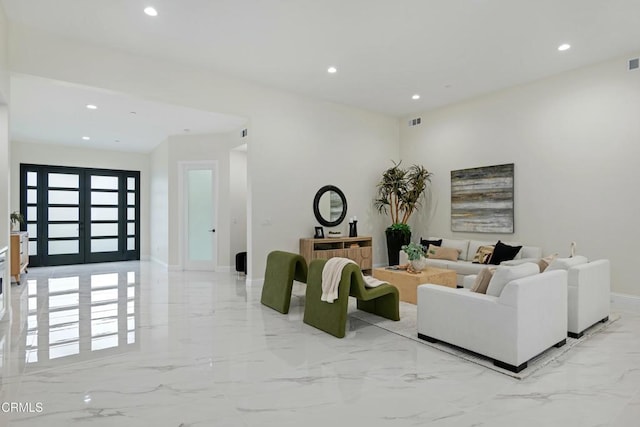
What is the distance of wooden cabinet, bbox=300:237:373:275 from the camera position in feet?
20.7

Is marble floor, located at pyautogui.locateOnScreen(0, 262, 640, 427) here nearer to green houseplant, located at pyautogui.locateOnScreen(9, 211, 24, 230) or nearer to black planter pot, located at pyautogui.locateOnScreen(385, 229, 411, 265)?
black planter pot, located at pyautogui.locateOnScreen(385, 229, 411, 265)

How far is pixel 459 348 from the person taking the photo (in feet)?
10.7

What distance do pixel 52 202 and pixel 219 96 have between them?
610 cm

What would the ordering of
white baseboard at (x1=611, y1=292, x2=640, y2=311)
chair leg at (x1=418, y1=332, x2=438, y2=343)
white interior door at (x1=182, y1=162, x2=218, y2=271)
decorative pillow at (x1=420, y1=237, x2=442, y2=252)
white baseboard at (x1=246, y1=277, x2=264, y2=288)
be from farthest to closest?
white interior door at (x1=182, y1=162, x2=218, y2=271)
decorative pillow at (x1=420, y1=237, x2=442, y2=252)
white baseboard at (x1=246, y1=277, x2=264, y2=288)
white baseboard at (x1=611, y1=292, x2=640, y2=311)
chair leg at (x1=418, y1=332, x2=438, y2=343)

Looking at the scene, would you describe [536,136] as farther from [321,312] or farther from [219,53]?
[219,53]

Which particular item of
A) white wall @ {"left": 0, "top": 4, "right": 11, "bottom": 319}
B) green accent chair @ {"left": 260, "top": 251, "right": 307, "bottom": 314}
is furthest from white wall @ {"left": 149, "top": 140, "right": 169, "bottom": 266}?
green accent chair @ {"left": 260, "top": 251, "right": 307, "bottom": 314}

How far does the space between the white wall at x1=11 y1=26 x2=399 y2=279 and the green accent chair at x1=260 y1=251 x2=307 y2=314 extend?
126 cm

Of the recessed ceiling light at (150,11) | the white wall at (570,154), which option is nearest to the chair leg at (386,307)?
the white wall at (570,154)

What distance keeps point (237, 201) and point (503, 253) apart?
17.3 feet

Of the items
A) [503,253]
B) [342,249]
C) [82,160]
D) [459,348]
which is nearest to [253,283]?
[342,249]

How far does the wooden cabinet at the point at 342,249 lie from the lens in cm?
632

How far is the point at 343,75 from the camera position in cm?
564

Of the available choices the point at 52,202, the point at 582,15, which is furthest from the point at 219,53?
the point at 52,202

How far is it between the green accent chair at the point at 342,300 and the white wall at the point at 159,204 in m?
5.28
